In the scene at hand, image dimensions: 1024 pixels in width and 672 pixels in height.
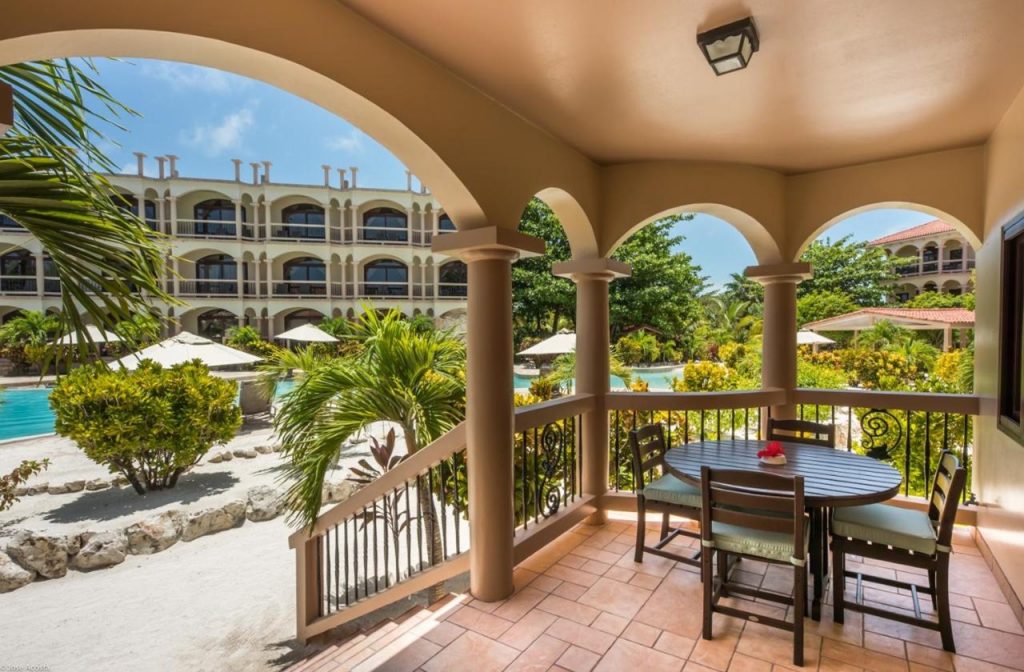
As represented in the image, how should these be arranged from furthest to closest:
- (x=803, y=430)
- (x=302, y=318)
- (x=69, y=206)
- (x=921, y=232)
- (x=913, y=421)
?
(x=302, y=318) < (x=921, y=232) < (x=913, y=421) < (x=803, y=430) < (x=69, y=206)

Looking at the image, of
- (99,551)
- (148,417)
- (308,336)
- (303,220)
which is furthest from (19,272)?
(99,551)

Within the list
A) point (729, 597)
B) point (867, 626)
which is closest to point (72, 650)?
point (729, 597)

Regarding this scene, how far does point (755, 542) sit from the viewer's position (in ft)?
8.29

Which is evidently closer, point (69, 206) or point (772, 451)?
point (69, 206)

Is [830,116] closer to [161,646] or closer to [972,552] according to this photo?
[972,552]

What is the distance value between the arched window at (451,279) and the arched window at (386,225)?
107 inches

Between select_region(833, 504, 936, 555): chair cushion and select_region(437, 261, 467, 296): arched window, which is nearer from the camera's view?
select_region(833, 504, 936, 555): chair cushion

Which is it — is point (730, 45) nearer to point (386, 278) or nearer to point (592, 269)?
point (592, 269)

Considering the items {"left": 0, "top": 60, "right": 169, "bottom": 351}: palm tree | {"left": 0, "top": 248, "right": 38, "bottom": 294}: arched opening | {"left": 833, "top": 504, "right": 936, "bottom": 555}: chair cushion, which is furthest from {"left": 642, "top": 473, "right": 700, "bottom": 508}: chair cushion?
{"left": 0, "top": 248, "right": 38, "bottom": 294}: arched opening

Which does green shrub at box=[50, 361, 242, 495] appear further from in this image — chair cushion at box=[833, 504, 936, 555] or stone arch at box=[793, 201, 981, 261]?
stone arch at box=[793, 201, 981, 261]

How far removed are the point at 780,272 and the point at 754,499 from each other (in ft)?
9.09

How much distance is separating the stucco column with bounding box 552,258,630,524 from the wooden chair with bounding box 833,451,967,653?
5.86 ft

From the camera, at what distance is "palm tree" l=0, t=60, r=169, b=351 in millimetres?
1581

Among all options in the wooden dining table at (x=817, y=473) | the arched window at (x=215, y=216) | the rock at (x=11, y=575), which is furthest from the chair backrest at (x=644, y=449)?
the arched window at (x=215, y=216)
